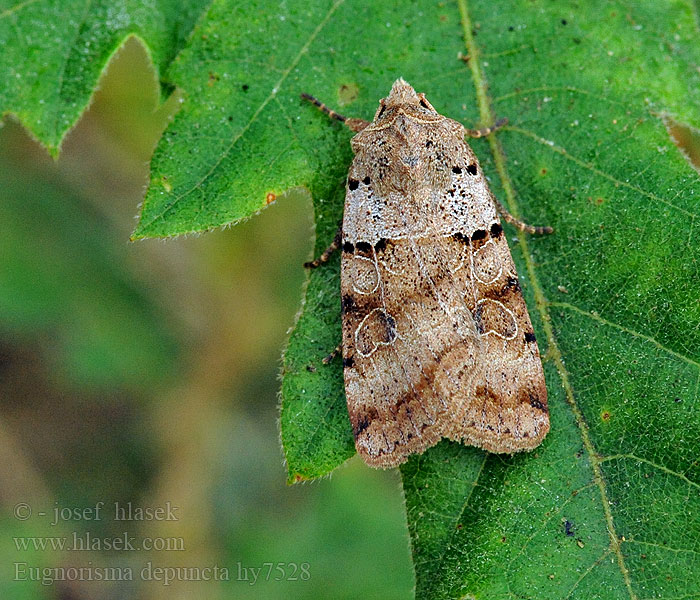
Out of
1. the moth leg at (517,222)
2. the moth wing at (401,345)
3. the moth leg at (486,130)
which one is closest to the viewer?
the moth wing at (401,345)

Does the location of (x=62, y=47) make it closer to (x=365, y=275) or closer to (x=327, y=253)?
(x=327, y=253)

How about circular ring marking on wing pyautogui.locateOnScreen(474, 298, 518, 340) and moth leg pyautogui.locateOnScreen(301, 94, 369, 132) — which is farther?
moth leg pyautogui.locateOnScreen(301, 94, 369, 132)

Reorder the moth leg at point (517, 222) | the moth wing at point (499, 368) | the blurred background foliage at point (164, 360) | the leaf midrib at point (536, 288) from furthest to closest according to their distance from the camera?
the blurred background foliage at point (164, 360)
the moth leg at point (517, 222)
the moth wing at point (499, 368)
the leaf midrib at point (536, 288)

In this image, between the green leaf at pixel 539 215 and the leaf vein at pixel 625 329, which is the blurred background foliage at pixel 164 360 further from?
the leaf vein at pixel 625 329

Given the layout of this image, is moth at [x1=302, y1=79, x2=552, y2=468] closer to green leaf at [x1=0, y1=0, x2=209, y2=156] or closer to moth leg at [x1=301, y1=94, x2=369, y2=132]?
moth leg at [x1=301, y1=94, x2=369, y2=132]

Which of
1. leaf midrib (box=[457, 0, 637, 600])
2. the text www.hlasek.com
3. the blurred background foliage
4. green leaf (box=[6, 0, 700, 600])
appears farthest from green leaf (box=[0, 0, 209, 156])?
the text www.hlasek.com

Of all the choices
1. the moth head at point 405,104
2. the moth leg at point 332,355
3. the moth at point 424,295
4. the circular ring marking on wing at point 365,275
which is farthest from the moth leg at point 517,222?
the moth leg at point 332,355

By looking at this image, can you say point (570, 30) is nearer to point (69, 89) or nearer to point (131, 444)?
point (69, 89)
